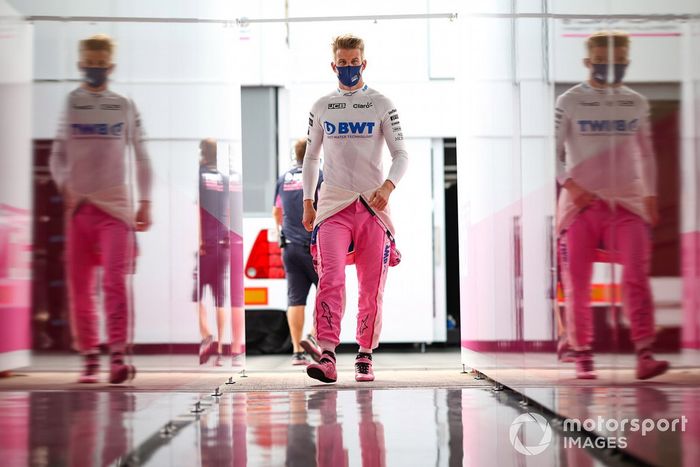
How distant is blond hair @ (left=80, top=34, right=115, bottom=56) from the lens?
2.35 metres

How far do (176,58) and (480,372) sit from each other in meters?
2.79

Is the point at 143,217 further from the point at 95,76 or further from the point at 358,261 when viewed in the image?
the point at 358,261

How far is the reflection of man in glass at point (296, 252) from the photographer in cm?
687

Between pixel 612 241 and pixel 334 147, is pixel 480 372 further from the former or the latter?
pixel 612 241

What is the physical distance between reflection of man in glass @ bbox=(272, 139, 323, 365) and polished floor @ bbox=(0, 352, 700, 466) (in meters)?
2.44

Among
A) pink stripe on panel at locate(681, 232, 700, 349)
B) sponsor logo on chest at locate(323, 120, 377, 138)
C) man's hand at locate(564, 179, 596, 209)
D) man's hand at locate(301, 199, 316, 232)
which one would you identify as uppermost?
sponsor logo on chest at locate(323, 120, 377, 138)

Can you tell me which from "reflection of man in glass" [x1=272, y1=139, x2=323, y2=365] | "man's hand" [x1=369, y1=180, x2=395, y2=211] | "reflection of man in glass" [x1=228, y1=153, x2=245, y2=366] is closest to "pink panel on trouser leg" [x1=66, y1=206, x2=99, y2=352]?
"man's hand" [x1=369, y1=180, x2=395, y2=211]

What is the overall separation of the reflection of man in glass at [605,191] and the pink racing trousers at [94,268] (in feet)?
4.02

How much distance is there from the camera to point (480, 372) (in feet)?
17.5

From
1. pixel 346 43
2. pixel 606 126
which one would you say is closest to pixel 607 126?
pixel 606 126

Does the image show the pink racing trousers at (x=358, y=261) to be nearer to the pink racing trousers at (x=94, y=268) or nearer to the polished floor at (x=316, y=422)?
the polished floor at (x=316, y=422)

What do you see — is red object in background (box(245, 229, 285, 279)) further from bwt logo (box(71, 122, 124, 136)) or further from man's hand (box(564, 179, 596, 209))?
bwt logo (box(71, 122, 124, 136))

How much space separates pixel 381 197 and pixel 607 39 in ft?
8.55

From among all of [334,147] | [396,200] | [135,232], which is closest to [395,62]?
[396,200]
